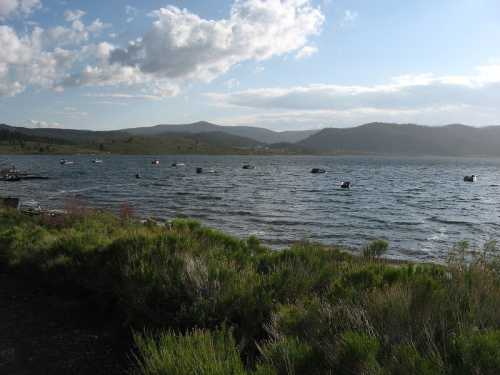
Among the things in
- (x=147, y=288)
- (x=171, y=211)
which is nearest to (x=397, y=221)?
(x=171, y=211)

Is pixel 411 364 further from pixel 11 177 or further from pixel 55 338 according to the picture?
pixel 11 177

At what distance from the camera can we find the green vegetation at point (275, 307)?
11.4ft

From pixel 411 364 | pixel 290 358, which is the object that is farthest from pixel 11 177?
pixel 411 364

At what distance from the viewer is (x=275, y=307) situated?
5.47 meters

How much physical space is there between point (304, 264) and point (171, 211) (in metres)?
23.6

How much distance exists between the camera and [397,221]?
26.7 m

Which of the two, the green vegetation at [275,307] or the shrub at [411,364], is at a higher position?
the shrub at [411,364]

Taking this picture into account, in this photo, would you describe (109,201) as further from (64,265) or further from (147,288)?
(147,288)

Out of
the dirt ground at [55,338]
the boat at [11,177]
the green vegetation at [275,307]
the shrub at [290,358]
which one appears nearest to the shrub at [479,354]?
the green vegetation at [275,307]

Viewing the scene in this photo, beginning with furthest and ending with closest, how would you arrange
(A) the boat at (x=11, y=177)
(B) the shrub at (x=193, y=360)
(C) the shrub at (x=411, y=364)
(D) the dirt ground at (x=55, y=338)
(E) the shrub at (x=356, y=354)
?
1. (A) the boat at (x=11, y=177)
2. (D) the dirt ground at (x=55, y=338)
3. (E) the shrub at (x=356, y=354)
4. (B) the shrub at (x=193, y=360)
5. (C) the shrub at (x=411, y=364)

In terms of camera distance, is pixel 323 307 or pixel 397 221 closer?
pixel 323 307

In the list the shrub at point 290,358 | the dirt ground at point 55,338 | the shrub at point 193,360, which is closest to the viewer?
the shrub at point 193,360

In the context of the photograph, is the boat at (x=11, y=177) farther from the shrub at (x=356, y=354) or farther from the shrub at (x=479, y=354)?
the shrub at (x=479, y=354)

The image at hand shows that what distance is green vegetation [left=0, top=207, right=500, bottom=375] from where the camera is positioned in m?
3.47
